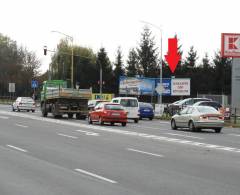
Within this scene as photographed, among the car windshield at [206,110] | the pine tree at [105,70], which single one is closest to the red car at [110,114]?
the car windshield at [206,110]

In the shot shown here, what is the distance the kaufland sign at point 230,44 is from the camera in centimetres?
5666

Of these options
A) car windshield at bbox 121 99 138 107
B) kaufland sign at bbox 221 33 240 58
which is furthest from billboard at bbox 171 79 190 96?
car windshield at bbox 121 99 138 107

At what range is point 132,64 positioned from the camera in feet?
395

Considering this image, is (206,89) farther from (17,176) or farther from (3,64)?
(17,176)

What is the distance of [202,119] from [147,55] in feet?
289

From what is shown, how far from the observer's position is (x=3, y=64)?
404 ft

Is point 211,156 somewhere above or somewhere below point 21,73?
below

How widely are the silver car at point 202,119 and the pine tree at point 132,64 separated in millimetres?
85766

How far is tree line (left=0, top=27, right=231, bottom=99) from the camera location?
340 ft

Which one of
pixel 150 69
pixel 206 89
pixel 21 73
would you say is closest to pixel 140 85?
pixel 206 89

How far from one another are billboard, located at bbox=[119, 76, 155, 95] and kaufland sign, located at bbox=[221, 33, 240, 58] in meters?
20.4

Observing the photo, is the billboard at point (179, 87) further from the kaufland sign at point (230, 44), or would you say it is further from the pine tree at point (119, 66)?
the pine tree at point (119, 66)

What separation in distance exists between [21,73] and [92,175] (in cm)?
11116

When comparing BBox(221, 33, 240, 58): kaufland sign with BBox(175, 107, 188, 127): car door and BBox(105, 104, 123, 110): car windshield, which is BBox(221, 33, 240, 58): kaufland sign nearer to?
BBox(105, 104, 123, 110): car windshield
